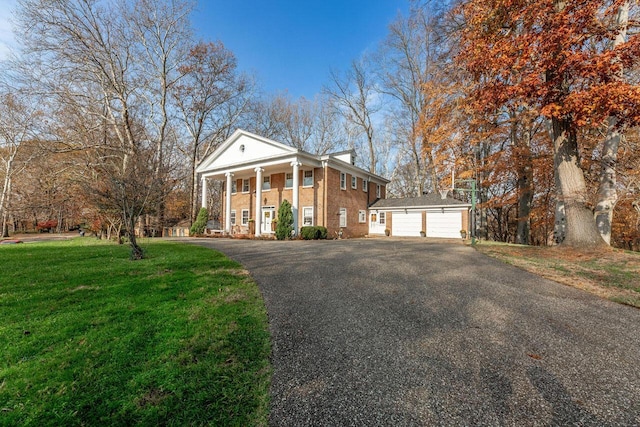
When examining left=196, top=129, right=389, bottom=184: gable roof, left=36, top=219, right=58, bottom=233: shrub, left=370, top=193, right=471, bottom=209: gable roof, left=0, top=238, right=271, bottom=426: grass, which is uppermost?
left=196, top=129, right=389, bottom=184: gable roof

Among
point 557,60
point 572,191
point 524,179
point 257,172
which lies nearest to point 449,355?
point 572,191

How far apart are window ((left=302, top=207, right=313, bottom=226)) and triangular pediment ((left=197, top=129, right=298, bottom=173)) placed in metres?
4.11

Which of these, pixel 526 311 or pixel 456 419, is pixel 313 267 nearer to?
pixel 526 311

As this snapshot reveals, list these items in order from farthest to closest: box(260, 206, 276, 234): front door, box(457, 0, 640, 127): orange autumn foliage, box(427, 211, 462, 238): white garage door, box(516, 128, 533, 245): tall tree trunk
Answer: box(260, 206, 276, 234): front door
box(427, 211, 462, 238): white garage door
box(516, 128, 533, 245): tall tree trunk
box(457, 0, 640, 127): orange autumn foliage

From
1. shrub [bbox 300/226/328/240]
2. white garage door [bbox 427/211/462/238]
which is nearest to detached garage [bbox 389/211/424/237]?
white garage door [bbox 427/211/462/238]

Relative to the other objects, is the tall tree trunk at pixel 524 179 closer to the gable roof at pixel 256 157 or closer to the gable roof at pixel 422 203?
the gable roof at pixel 422 203

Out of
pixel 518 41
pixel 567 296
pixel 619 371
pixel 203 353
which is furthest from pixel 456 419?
pixel 518 41

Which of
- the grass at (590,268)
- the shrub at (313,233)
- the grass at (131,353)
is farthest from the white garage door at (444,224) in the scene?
the grass at (131,353)

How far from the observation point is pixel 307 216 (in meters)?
18.7

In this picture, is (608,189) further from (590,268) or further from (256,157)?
(256,157)

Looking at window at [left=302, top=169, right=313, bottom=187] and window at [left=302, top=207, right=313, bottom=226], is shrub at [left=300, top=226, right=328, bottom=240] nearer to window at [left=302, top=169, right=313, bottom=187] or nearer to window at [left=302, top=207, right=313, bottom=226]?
window at [left=302, top=207, right=313, bottom=226]

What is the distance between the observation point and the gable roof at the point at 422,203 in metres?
19.3

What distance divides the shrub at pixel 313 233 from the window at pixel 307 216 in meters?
1.89

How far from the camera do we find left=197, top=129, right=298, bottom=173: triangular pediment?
60.3ft
